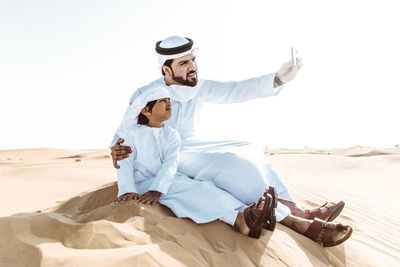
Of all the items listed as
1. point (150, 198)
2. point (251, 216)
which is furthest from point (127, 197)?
point (251, 216)

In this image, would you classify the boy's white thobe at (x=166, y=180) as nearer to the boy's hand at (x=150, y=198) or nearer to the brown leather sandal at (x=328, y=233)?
the boy's hand at (x=150, y=198)

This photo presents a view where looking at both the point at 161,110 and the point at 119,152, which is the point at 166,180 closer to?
the point at 119,152

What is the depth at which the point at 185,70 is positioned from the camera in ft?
11.6

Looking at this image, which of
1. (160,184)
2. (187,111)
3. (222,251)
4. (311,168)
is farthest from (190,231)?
(311,168)

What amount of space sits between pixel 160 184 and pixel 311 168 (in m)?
7.80

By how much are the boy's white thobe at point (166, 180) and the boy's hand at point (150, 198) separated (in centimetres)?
4

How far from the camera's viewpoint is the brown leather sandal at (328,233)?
2611 mm

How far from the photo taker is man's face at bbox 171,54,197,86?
3510 mm

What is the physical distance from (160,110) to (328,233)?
1.66 metres

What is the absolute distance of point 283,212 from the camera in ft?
9.46

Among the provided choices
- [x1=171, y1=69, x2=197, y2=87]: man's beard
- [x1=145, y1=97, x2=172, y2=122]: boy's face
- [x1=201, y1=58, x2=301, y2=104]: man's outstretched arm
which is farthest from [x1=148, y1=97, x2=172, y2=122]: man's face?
[x1=201, y1=58, x2=301, y2=104]: man's outstretched arm

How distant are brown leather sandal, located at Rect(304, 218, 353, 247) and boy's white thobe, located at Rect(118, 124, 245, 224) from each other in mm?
614

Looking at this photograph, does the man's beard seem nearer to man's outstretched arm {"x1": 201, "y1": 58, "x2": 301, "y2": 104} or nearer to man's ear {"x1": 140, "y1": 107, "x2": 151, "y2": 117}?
man's outstretched arm {"x1": 201, "y1": 58, "x2": 301, "y2": 104}

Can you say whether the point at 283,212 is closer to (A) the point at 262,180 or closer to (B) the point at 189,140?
(A) the point at 262,180
